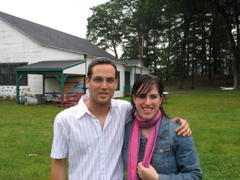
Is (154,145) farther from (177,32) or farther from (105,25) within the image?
(105,25)

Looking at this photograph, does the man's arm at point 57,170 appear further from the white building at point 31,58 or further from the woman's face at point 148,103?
the white building at point 31,58

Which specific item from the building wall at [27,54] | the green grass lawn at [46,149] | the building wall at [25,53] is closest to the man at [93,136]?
the green grass lawn at [46,149]

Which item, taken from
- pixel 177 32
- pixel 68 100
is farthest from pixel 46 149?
pixel 177 32

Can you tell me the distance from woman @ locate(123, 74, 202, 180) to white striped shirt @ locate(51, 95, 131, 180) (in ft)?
0.56

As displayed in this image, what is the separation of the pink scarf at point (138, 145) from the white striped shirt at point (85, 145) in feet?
0.54

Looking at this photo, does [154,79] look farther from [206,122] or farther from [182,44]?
[182,44]

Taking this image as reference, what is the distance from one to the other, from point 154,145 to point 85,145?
56 cm

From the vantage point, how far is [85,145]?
1.94 meters

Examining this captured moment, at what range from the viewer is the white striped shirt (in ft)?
6.31

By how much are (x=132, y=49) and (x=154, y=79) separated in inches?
1817

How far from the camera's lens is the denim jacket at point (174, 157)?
5.86ft

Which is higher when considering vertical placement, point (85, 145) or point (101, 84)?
point (101, 84)

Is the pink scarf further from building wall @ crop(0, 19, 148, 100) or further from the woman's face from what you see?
building wall @ crop(0, 19, 148, 100)

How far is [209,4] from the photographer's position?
988 inches
